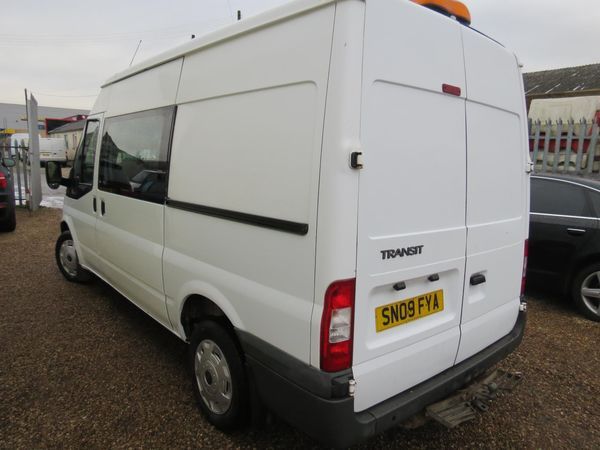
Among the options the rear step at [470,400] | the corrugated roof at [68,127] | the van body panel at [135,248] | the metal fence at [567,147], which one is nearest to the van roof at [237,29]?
the van body panel at [135,248]

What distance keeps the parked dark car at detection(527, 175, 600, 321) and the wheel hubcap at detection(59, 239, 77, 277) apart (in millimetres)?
5228

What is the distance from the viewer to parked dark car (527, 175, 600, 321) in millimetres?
4234

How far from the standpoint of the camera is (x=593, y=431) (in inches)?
102

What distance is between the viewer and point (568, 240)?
4.35 m

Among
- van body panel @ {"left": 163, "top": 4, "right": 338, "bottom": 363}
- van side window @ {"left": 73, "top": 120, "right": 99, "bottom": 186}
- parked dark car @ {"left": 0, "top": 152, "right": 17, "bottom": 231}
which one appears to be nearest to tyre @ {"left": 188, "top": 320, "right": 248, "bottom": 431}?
van body panel @ {"left": 163, "top": 4, "right": 338, "bottom": 363}

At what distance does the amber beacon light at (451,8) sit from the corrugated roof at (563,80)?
1814cm

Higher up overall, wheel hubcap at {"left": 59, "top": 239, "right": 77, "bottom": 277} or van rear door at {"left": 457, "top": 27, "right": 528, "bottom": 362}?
van rear door at {"left": 457, "top": 27, "right": 528, "bottom": 362}

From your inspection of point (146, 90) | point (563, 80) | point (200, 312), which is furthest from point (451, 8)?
point (563, 80)

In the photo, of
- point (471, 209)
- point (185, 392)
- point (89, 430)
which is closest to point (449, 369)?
point (471, 209)

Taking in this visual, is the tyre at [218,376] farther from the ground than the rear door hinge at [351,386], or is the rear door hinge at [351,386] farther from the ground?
the rear door hinge at [351,386]

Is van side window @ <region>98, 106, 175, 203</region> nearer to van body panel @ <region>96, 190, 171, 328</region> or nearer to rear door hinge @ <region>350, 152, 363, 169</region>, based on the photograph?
van body panel @ <region>96, 190, 171, 328</region>

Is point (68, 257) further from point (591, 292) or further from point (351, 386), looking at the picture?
point (591, 292)

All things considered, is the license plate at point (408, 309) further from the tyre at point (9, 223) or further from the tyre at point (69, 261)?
the tyre at point (9, 223)

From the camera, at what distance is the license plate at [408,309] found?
187cm
